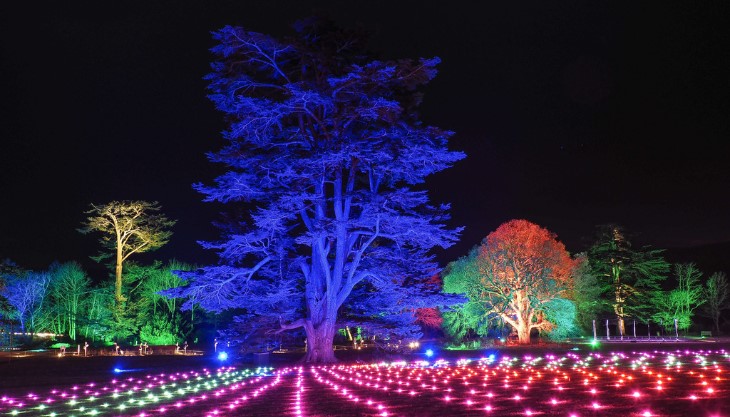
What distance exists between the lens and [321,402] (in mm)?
10164

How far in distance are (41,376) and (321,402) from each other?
42.1 feet

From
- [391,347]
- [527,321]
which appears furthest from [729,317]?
[391,347]

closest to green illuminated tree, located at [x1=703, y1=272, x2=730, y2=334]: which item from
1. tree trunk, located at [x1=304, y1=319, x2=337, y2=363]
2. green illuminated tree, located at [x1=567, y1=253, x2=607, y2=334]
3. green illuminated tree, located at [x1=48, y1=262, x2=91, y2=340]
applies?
green illuminated tree, located at [x1=567, y1=253, x2=607, y2=334]

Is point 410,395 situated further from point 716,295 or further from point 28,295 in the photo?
point 716,295

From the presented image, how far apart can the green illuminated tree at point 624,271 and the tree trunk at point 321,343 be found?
134ft

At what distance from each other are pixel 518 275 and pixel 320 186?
19450mm

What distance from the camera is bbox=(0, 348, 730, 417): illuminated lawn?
8.65 m

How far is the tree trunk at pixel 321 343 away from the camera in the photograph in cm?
2305

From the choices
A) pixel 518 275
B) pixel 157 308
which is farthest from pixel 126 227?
pixel 518 275

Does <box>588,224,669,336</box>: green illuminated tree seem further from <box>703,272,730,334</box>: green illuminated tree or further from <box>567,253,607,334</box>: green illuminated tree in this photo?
<box>567,253,607,334</box>: green illuminated tree

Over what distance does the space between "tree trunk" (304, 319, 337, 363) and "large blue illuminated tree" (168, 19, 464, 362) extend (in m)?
0.04

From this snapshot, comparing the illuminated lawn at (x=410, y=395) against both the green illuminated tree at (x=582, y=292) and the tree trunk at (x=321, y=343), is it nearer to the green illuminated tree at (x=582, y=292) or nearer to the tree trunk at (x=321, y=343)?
the tree trunk at (x=321, y=343)

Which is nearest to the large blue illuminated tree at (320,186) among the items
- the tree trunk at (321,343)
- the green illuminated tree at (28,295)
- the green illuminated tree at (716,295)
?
the tree trunk at (321,343)

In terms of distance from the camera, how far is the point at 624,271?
59.6 m
